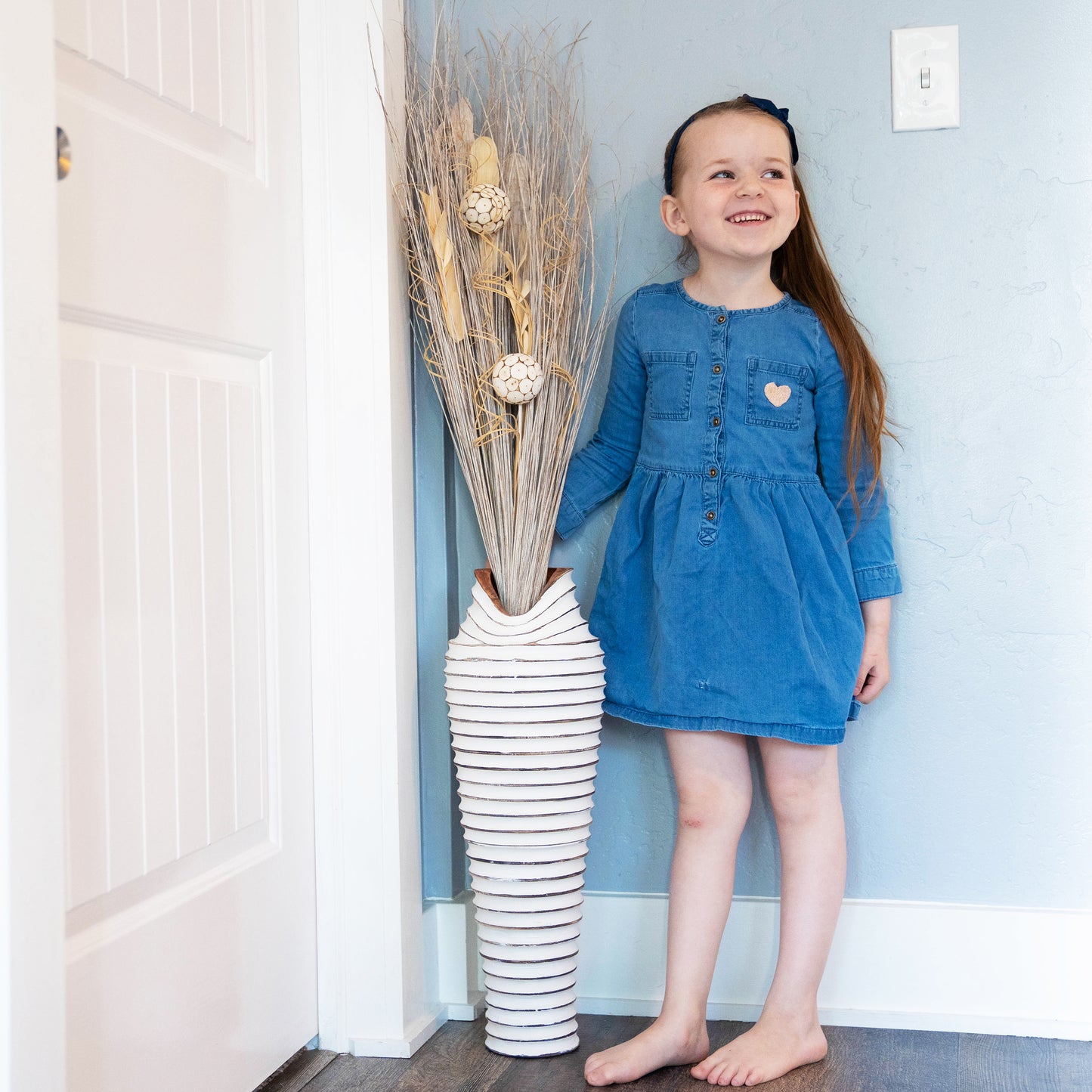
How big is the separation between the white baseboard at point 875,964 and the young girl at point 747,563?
0.13 metres

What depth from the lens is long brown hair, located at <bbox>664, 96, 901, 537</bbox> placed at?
158 cm

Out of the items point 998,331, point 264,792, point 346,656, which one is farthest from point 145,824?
point 998,331

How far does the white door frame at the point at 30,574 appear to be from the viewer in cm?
94

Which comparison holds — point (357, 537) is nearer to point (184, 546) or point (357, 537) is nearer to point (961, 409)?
point (184, 546)

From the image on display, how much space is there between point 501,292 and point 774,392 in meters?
0.40

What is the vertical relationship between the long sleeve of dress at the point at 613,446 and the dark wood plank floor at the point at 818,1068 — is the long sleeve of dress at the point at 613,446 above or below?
above

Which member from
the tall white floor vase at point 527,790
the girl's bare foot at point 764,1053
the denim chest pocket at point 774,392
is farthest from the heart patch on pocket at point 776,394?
the girl's bare foot at point 764,1053

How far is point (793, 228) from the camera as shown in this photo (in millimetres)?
1626

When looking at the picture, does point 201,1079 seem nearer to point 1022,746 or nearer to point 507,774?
point 507,774

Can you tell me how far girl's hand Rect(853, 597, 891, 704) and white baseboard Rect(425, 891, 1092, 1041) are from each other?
0.33 metres

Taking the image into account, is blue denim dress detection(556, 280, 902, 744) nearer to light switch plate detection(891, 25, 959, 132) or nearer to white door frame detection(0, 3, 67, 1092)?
light switch plate detection(891, 25, 959, 132)

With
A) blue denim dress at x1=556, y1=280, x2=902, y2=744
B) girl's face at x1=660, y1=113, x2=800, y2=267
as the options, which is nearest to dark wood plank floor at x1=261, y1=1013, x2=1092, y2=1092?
blue denim dress at x1=556, y1=280, x2=902, y2=744

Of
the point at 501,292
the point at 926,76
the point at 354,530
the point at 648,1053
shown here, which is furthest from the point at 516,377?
the point at 648,1053

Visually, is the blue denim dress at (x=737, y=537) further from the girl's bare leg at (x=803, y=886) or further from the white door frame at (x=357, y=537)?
the white door frame at (x=357, y=537)
